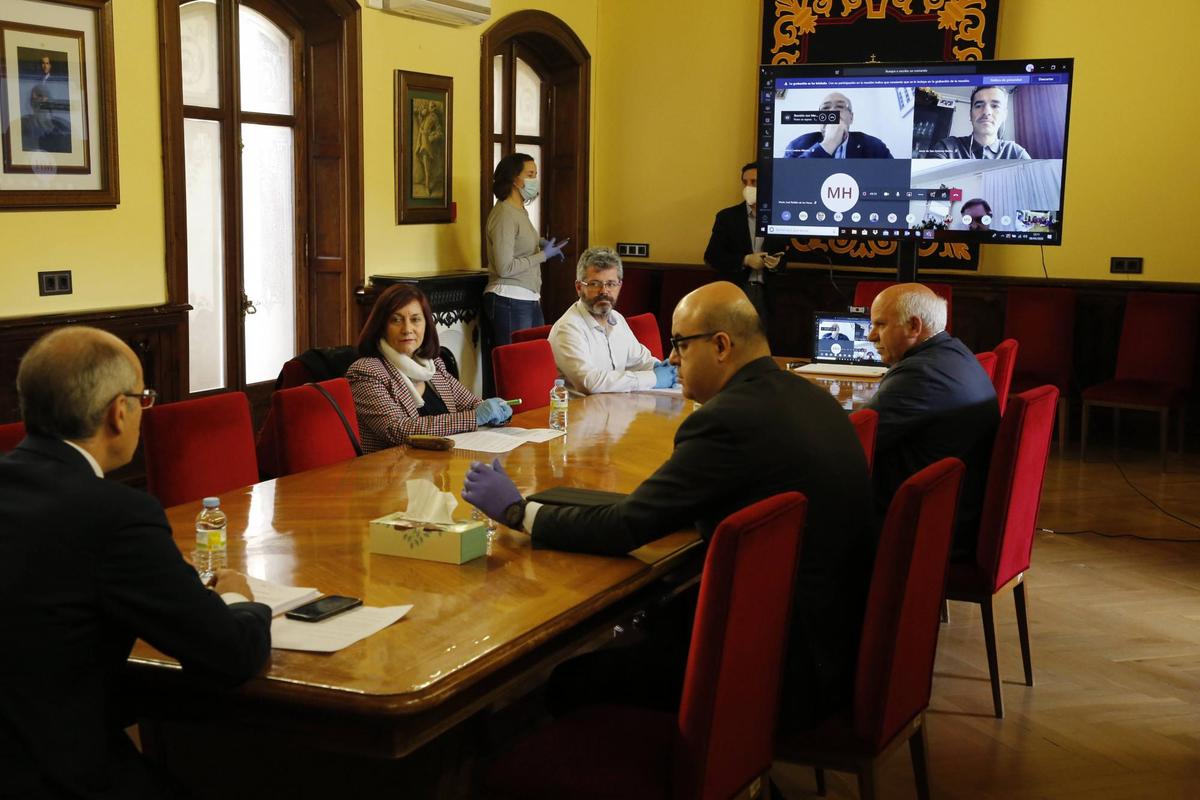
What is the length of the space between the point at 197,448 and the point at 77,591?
1.73 m

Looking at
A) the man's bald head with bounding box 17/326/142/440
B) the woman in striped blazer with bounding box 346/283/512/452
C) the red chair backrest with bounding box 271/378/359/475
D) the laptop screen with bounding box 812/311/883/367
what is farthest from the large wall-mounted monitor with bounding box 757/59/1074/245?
the man's bald head with bounding box 17/326/142/440

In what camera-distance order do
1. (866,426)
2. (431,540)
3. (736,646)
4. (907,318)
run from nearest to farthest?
(736,646)
(431,540)
(866,426)
(907,318)

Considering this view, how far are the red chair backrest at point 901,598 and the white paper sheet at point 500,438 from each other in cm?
156

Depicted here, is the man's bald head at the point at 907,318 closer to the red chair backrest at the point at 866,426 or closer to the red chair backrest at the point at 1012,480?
the red chair backrest at the point at 1012,480

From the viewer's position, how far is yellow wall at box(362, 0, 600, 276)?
7.43 metres

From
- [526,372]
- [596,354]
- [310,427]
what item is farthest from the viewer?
[596,354]

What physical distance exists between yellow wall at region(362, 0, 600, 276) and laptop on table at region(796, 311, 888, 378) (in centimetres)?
281

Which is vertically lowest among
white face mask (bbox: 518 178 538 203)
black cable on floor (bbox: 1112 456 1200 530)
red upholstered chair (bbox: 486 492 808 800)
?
black cable on floor (bbox: 1112 456 1200 530)

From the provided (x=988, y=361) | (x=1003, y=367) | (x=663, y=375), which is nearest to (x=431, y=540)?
(x=663, y=375)

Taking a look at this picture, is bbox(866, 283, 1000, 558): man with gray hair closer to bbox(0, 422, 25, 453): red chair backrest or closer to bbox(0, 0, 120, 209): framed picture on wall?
bbox(0, 422, 25, 453): red chair backrest

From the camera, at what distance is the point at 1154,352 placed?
7805 mm

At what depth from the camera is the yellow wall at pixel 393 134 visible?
7434 millimetres

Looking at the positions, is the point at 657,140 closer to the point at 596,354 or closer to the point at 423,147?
the point at 423,147

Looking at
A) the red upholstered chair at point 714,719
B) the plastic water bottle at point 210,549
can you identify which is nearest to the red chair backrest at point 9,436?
the plastic water bottle at point 210,549
